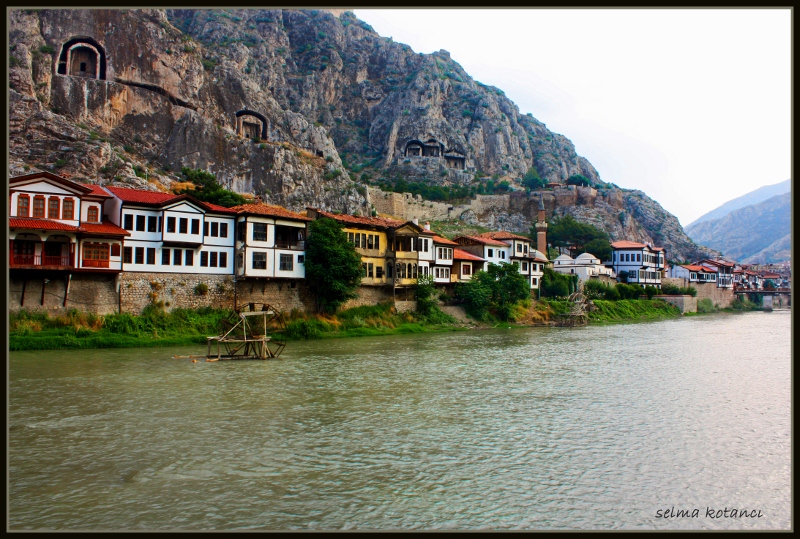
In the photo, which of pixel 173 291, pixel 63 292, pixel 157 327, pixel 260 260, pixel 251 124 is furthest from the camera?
pixel 251 124

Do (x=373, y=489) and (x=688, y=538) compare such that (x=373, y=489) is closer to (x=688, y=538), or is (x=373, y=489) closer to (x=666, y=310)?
(x=688, y=538)

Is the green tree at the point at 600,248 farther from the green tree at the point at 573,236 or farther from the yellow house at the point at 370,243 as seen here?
the yellow house at the point at 370,243

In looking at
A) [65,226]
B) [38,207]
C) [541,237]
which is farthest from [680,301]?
[38,207]

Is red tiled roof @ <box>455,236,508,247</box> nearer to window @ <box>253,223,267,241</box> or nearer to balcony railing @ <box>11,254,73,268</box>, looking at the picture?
window @ <box>253,223,267,241</box>

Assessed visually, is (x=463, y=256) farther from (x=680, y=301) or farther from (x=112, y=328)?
(x=680, y=301)

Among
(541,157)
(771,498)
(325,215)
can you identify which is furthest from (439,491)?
(541,157)

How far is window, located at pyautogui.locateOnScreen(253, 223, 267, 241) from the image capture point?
133ft

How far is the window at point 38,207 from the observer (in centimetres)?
3256

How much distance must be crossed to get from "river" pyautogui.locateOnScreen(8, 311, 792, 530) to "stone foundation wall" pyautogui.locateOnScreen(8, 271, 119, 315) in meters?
4.12

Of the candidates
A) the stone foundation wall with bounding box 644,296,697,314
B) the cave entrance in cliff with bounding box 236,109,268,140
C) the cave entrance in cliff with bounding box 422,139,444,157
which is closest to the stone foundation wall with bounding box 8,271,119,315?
the cave entrance in cliff with bounding box 236,109,268,140

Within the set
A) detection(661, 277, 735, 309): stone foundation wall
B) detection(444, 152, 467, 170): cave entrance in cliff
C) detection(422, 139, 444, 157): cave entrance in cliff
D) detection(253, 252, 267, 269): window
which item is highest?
detection(422, 139, 444, 157): cave entrance in cliff

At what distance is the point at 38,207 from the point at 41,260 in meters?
2.98

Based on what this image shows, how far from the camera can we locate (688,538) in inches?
293

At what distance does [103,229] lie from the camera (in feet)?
113
